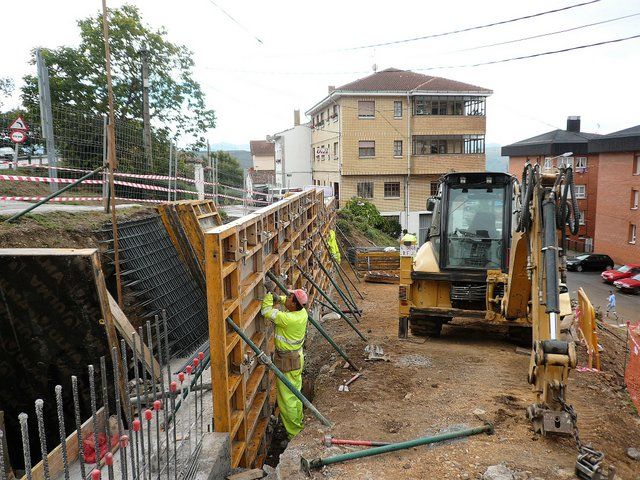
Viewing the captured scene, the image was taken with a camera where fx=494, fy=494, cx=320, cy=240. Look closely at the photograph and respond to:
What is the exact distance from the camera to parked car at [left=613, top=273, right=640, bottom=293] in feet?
83.8

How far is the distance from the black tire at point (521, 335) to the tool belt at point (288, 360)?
4286 millimetres

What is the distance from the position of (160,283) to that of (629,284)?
26071 millimetres

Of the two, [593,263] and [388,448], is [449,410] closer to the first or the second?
[388,448]

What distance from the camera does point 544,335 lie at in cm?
498

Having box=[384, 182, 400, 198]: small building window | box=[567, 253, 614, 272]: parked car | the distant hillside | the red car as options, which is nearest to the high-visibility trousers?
the distant hillside

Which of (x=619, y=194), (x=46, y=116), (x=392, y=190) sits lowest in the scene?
(x=619, y=194)

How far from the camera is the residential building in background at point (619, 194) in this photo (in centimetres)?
3092

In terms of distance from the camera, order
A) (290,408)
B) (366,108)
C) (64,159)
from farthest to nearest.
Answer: (366,108) → (64,159) → (290,408)

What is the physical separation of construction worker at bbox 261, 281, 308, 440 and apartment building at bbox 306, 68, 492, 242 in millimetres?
26701

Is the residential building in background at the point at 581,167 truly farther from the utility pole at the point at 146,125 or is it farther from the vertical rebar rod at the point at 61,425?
the vertical rebar rod at the point at 61,425

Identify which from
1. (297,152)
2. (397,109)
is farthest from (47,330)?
(297,152)

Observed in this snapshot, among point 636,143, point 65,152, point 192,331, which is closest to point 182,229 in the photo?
point 192,331

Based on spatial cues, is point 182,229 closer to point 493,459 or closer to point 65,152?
point 65,152

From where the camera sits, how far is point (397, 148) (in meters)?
32.8
